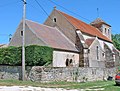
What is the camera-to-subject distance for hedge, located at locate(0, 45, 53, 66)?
87.2ft

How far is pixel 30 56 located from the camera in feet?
87.8

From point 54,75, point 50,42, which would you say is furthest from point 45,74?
point 50,42

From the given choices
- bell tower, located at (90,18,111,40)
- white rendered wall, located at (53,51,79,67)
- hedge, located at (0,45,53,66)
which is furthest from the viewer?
bell tower, located at (90,18,111,40)

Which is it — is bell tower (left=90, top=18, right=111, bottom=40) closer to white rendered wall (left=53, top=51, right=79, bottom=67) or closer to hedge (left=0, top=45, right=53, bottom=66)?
white rendered wall (left=53, top=51, right=79, bottom=67)

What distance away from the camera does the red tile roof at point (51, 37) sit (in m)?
31.7

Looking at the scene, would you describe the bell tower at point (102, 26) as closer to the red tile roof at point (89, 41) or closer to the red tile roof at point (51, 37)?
the red tile roof at point (89, 41)

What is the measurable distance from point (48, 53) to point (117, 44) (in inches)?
Result: 2263

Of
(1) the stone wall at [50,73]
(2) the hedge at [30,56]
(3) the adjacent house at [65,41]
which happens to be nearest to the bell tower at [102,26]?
(3) the adjacent house at [65,41]

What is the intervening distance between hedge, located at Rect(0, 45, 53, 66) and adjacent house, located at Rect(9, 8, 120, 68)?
2.72 metres

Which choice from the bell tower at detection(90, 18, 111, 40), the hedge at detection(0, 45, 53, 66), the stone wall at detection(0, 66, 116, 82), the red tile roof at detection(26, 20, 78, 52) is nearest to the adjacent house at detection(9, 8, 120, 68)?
the red tile roof at detection(26, 20, 78, 52)

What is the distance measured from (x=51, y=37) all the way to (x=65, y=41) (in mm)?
3776

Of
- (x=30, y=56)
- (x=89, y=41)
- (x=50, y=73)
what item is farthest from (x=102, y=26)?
(x=50, y=73)

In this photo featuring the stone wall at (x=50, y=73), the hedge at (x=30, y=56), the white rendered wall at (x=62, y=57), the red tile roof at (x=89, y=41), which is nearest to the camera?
the stone wall at (x=50, y=73)

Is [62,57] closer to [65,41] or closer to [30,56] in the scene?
[65,41]
